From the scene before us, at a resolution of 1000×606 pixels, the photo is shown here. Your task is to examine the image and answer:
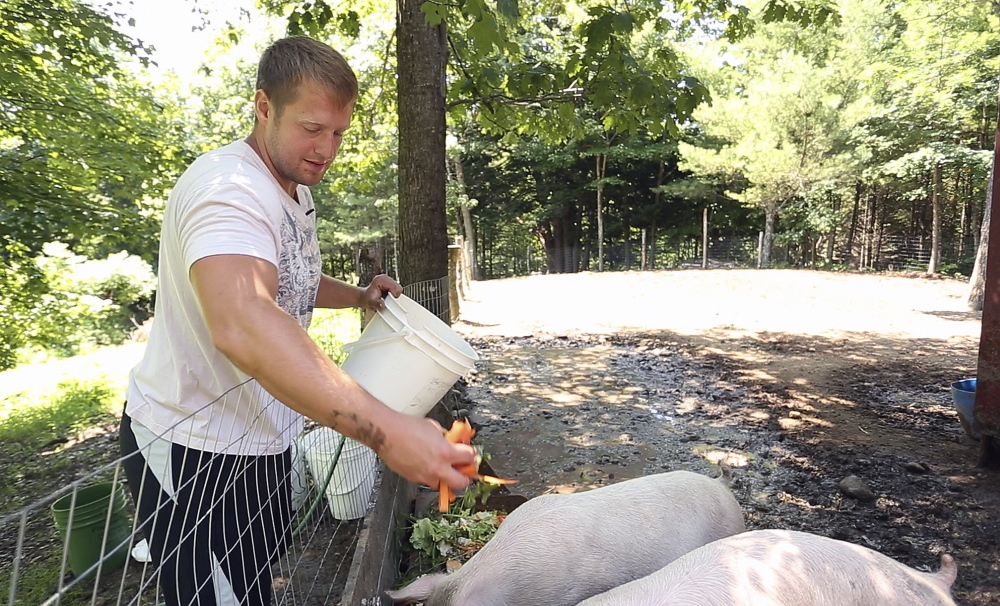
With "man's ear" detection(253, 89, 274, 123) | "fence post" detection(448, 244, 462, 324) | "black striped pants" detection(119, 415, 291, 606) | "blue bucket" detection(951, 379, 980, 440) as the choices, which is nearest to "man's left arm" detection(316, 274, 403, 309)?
"black striped pants" detection(119, 415, 291, 606)

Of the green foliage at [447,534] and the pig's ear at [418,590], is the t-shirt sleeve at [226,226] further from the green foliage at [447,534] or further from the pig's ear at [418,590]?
the green foliage at [447,534]

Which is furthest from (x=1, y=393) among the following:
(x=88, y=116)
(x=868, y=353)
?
(x=868, y=353)

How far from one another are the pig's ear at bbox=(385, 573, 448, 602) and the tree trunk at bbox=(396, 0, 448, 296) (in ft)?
7.52

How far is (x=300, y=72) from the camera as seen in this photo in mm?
1569

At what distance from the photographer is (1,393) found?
9.15 m

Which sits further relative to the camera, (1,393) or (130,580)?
(1,393)

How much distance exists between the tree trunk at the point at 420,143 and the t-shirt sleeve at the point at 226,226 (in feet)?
9.84

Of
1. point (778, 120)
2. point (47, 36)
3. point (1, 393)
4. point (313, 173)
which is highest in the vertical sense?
point (778, 120)

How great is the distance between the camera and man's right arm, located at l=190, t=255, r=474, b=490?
44.8 inches

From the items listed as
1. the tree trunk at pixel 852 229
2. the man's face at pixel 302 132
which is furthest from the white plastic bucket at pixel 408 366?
the tree trunk at pixel 852 229

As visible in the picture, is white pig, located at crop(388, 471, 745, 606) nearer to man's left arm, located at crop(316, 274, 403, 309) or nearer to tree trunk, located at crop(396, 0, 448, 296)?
man's left arm, located at crop(316, 274, 403, 309)

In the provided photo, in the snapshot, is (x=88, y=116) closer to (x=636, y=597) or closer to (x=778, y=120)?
(x=636, y=597)

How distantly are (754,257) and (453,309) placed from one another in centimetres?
1811

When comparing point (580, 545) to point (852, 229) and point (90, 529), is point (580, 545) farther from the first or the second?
point (852, 229)
